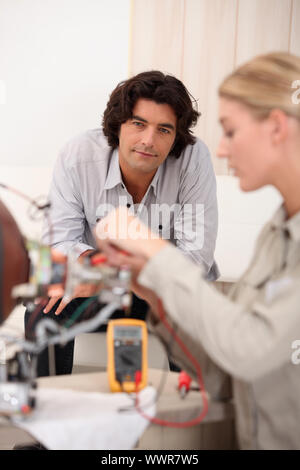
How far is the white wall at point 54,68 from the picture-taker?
2801mm

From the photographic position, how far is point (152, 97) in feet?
6.54

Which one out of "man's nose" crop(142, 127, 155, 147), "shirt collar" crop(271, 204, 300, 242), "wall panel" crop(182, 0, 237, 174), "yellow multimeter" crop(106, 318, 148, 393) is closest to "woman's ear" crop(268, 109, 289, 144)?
"shirt collar" crop(271, 204, 300, 242)

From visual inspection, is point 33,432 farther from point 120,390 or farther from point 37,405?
point 120,390

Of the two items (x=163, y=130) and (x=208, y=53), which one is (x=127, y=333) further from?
(x=208, y=53)

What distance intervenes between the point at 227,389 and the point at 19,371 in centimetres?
44

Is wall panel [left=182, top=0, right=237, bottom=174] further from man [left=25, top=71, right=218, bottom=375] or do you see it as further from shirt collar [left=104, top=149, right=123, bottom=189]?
shirt collar [left=104, top=149, right=123, bottom=189]

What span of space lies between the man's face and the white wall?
2.61 feet

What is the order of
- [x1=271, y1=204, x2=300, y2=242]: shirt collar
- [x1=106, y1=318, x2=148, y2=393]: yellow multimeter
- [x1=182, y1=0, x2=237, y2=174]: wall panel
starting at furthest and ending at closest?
[x1=182, y1=0, x2=237, y2=174]: wall panel → [x1=106, y1=318, x2=148, y2=393]: yellow multimeter → [x1=271, y1=204, x2=300, y2=242]: shirt collar

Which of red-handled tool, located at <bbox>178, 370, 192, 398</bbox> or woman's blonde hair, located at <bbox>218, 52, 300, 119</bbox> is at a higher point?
woman's blonde hair, located at <bbox>218, 52, 300, 119</bbox>

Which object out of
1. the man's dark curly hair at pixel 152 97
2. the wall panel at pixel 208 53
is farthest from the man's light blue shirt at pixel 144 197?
the wall panel at pixel 208 53

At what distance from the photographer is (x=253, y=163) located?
1.02 metres

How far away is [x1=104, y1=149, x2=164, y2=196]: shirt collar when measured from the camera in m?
2.17

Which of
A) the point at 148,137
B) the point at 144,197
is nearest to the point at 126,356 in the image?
the point at 148,137
